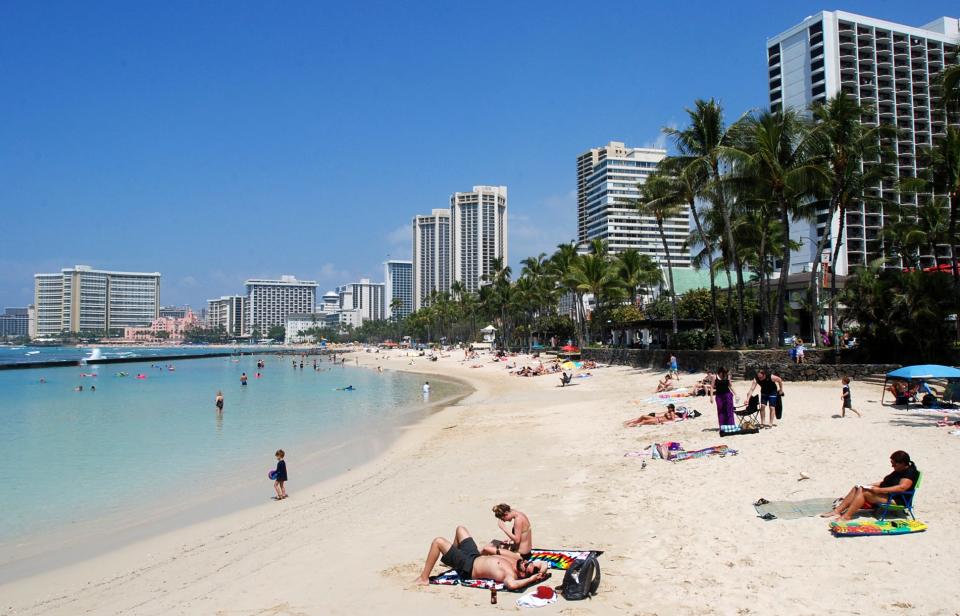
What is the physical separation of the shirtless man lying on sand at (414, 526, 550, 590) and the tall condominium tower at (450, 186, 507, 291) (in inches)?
6970

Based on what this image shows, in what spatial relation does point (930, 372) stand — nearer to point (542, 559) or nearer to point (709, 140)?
point (542, 559)

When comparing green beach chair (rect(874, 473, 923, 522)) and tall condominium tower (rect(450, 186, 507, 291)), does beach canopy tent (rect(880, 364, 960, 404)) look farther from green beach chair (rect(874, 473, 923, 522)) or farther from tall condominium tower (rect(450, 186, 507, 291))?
tall condominium tower (rect(450, 186, 507, 291))

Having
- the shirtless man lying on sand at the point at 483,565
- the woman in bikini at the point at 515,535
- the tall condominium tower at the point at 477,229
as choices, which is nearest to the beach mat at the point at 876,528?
the shirtless man lying on sand at the point at 483,565

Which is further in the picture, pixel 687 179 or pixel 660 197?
pixel 660 197

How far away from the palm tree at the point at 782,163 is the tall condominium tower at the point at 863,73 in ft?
221

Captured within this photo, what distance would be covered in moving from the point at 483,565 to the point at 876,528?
162 inches

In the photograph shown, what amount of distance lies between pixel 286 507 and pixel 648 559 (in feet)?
24.8

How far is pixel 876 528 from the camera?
21.7 ft

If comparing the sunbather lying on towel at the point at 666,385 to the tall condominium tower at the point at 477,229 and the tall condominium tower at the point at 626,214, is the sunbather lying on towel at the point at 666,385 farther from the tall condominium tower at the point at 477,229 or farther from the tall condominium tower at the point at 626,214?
the tall condominium tower at the point at 477,229

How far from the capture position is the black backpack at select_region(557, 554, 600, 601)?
584 centimetres

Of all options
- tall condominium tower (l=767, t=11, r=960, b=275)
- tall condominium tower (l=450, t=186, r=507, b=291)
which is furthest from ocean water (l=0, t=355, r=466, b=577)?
tall condominium tower (l=450, t=186, r=507, b=291)

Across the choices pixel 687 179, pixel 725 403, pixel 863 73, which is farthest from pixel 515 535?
pixel 863 73

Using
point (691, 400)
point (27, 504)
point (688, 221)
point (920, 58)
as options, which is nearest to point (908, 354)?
point (691, 400)

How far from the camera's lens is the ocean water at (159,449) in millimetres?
12430
